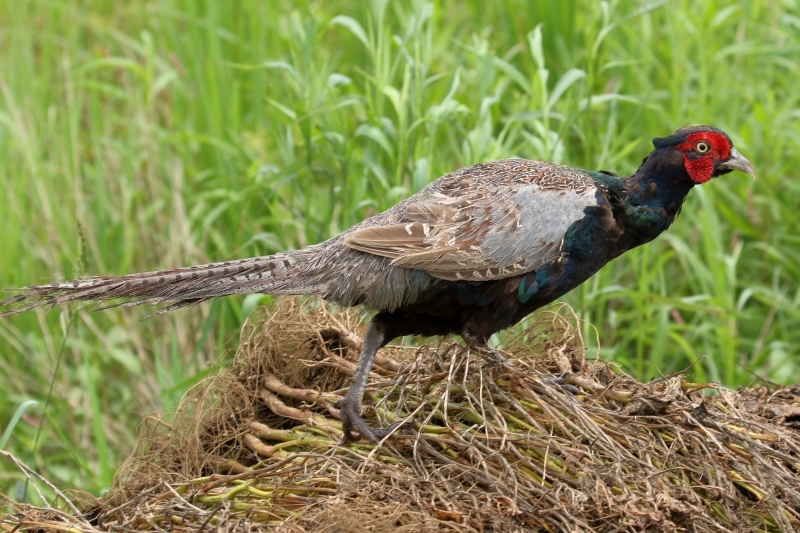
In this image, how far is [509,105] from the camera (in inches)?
282

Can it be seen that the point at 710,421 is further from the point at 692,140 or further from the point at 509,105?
the point at 509,105

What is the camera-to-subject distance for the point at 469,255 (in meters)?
4.08

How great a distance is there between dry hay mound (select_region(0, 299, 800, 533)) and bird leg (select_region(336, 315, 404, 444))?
0.18 feet

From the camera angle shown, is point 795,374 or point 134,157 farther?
point 134,157

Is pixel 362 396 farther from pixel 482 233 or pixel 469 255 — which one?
pixel 482 233

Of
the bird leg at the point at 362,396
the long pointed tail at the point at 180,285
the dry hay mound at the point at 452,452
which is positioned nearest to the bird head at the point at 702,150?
the dry hay mound at the point at 452,452

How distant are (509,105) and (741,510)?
170 inches

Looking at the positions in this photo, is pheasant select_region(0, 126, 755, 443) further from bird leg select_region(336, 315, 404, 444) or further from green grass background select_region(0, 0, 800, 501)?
green grass background select_region(0, 0, 800, 501)

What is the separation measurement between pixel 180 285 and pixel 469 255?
1.18 meters

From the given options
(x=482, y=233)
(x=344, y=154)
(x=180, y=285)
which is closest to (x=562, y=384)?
(x=482, y=233)

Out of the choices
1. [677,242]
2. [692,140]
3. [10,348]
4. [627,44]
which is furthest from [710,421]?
[10,348]

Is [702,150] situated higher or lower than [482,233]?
higher

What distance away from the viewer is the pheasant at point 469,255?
13.4 ft

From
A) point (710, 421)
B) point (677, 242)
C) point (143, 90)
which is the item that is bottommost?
point (677, 242)
